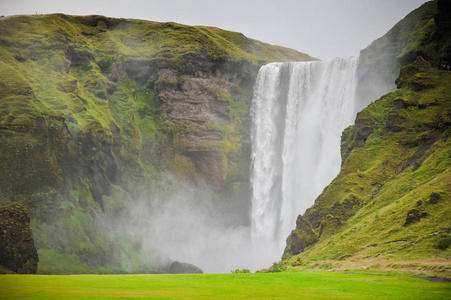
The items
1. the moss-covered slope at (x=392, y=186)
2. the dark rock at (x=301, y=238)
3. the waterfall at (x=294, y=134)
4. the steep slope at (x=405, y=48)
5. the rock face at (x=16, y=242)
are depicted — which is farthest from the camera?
the waterfall at (x=294, y=134)

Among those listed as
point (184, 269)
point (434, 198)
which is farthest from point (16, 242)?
point (434, 198)

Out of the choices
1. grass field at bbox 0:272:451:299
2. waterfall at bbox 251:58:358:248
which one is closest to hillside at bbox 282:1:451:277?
grass field at bbox 0:272:451:299

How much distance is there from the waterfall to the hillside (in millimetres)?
16254

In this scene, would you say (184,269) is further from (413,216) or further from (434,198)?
(434,198)

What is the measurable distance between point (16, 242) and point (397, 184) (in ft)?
122

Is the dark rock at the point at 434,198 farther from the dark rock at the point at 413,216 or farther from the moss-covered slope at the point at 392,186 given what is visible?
the dark rock at the point at 413,216

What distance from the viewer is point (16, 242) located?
4419 centimetres

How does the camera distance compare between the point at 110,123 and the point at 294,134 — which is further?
the point at 294,134

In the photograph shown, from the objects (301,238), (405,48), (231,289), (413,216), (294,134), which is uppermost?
(405,48)

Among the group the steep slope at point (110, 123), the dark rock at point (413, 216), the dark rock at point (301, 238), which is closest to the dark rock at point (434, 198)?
the dark rock at point (413, 216)

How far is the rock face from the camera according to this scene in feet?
141

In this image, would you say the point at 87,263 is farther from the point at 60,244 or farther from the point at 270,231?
the point at 270,231

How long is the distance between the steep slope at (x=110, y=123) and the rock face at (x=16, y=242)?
8446 mm

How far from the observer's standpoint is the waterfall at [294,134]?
73.7 metres
